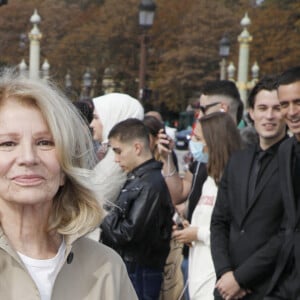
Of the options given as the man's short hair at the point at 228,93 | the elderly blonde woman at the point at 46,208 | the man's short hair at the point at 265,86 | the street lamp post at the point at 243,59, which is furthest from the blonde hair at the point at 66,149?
the street lamp post at the point at 243,59

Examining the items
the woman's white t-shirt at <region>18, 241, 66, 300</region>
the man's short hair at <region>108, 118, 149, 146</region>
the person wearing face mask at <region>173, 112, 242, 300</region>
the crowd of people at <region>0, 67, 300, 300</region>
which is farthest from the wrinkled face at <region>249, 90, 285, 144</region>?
the woman's white t-shirt at <region>18, 241, 66, 300</region>

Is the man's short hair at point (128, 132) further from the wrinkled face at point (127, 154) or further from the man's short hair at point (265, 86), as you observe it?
the man's short hair at point (265, 86)

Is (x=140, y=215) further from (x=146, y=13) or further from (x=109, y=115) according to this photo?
(x=146, y=13)

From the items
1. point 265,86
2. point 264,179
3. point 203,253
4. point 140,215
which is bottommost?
point 203,253

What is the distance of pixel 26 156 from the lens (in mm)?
2793

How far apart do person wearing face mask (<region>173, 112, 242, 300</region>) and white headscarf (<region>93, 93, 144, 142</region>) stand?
90cm

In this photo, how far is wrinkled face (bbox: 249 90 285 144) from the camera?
5.68 m

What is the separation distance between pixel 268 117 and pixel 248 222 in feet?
2.48

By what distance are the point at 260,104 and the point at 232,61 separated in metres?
70.7

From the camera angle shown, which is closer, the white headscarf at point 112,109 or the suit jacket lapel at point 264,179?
the suit jacket lapel at point 264,179

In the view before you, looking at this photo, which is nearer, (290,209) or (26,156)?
(26,156)

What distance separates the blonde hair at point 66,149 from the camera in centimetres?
286

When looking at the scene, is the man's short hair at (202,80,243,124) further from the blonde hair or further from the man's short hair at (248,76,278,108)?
the blonde hair

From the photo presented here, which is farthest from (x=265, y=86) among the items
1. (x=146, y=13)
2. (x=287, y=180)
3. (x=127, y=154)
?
(x=146, y=13)
